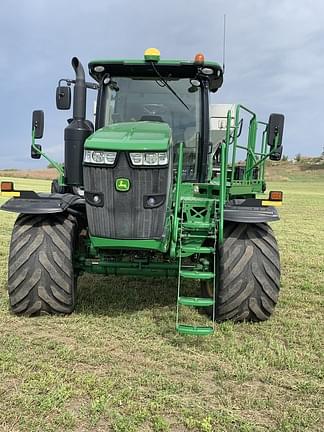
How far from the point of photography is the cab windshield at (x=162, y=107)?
18.3 feet

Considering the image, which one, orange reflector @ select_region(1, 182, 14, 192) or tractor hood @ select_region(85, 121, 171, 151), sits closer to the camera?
tractor hood @ select_region(85, 121, 171, 151)

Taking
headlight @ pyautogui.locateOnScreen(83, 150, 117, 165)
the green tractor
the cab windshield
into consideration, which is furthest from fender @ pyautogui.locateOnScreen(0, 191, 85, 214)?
the cab windshield

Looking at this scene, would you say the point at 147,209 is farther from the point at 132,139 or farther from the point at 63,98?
the point at 63,98

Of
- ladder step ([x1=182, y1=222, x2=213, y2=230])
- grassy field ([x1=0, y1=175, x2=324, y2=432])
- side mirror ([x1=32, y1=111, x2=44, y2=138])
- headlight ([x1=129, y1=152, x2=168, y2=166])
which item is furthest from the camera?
side mirror ([x1=32, y1=111, x2=44, y2=138])

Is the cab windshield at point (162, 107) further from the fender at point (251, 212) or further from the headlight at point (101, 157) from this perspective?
the headlight at point (101, 157)

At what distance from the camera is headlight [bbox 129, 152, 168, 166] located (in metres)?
4.31

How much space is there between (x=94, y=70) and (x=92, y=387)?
3410 mm

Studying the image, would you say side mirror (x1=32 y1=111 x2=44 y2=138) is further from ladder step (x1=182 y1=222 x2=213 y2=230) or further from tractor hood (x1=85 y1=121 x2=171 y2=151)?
ladder step (x1=182 y1=222 x2=213 y2=230)

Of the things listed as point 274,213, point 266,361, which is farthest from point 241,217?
point 266,361

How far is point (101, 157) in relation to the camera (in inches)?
171

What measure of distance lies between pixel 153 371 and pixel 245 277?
1.41 metres

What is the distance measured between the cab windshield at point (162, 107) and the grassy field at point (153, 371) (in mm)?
1766

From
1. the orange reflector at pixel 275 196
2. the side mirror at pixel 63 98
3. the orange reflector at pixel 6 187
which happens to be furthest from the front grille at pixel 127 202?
the side mirror at pixel 63 98

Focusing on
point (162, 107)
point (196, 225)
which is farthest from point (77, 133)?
point (196, 225)
